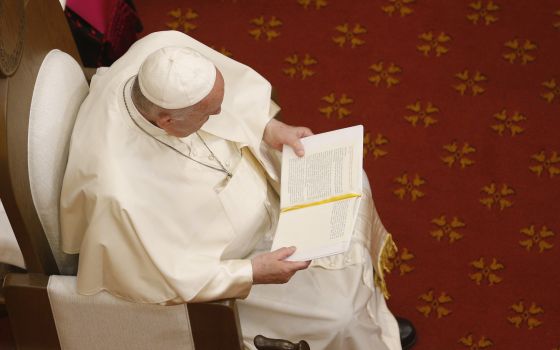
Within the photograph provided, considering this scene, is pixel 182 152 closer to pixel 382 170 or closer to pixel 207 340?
pixel 207 340

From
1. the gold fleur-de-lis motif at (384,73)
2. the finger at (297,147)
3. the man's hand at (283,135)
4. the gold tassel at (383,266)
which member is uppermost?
the gold fleur-de-lis motif at (384,73)

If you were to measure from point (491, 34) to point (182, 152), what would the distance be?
7.81 feet

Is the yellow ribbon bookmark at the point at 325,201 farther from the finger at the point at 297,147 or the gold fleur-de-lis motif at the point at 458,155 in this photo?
the gold fleur-de-lis motif at the point at 458,155

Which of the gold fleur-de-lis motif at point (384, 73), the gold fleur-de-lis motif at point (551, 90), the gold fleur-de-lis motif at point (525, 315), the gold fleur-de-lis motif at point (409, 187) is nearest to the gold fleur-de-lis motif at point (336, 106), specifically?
the gold fleur-de-lis motif at point (384, 73)

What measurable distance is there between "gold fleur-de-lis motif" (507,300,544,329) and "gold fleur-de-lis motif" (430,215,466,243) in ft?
1.33

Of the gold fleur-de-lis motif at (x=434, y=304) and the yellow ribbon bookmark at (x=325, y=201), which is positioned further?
the gold fleur-de-lis motif at (x=434, y=304)

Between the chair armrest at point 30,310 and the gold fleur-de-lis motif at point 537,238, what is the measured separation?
2.11 m

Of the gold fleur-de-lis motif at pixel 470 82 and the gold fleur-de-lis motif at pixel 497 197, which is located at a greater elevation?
the gold fleur-de-lis motif at pixel 470 82

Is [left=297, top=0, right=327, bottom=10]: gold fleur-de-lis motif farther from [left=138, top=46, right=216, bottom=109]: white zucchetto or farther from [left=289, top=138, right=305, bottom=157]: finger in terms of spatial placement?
[left=138, top=46, right=216, bottom=109]: white zucchetto

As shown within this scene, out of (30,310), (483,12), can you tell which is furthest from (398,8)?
(30,310)

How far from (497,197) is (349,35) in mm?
1246

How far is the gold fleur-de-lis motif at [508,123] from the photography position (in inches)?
157

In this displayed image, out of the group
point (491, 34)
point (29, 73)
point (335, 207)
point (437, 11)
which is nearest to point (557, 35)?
point (491, 34)

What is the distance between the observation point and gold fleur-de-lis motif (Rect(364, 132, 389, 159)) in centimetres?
395
